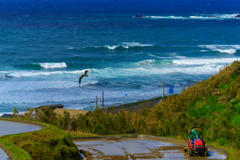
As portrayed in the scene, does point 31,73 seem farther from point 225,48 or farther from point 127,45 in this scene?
point 225,48

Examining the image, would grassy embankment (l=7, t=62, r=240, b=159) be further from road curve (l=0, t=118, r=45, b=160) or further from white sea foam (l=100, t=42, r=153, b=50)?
white sea foam (l=100, t=42, r=153, b=50)

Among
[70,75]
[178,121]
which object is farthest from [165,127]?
[70,75]

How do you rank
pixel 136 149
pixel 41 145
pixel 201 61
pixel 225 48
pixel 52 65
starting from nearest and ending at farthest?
pixel 41 145
pixel 136 149
pixel 52 65
pixel 201 61
pixel 225 48

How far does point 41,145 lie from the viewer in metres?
10.4

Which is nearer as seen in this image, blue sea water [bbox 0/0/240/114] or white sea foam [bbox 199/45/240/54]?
blue sea water [bbox 0/0/240/114]

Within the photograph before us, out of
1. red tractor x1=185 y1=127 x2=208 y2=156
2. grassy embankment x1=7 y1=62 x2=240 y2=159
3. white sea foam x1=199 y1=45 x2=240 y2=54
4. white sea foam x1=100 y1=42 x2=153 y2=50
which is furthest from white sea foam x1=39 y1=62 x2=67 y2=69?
red tractor x1=185 y1=127 x2=208 y2=156

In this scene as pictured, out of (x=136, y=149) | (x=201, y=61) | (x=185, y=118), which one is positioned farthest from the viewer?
(x=201, y=61)

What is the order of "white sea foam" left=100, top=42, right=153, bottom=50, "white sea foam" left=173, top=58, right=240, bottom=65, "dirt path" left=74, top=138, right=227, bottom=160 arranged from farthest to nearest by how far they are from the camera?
"white sea foam" left=100, top=42, right=153, bottom=50, "white sea foam" left=173, top=58, right=240, bottom=65, "dirt path" left=74, top=138, right=227, bottom=160

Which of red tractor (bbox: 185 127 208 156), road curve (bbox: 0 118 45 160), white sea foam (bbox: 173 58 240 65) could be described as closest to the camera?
red tractor (bbox: 185 127 208 156)

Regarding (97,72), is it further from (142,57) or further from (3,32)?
(3,32)

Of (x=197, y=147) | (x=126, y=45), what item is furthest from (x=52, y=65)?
(x=197, y=147)

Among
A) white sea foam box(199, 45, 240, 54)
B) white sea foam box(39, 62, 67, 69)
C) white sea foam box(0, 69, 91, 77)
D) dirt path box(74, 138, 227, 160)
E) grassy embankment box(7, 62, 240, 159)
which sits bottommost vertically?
dirt path box(74, 138, 227, 160)

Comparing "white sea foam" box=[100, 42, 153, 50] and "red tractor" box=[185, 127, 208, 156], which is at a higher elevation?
"white sea foam" box=[100, 42, 153, 50]

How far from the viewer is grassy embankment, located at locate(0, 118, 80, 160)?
9.96 meters
